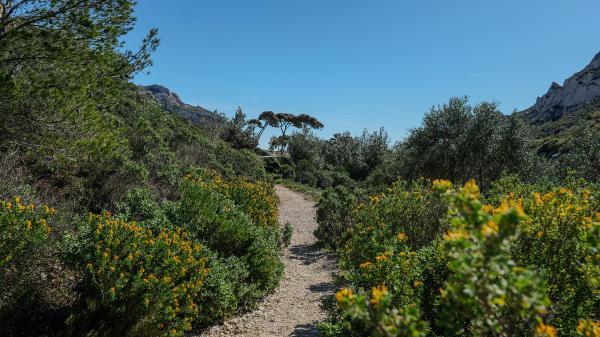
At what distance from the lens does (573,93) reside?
68125mm

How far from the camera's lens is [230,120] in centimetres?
4256

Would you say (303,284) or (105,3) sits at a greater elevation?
(105,3)

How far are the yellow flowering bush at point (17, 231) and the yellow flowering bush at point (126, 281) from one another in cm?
45

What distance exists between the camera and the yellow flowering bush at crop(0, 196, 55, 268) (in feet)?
12.9

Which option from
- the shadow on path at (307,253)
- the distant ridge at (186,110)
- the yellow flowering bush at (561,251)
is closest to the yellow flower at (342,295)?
the yellow flowering bush at (561,251)

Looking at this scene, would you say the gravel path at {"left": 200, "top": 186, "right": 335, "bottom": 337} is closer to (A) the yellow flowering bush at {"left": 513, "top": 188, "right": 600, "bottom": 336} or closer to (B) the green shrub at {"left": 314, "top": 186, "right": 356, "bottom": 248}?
(B) the green shrub at {"left": 314, "top": 186, "right": 356, "bottom": 248}

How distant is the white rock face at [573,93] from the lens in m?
66.1

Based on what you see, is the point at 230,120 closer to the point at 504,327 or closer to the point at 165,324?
the point at 165,324

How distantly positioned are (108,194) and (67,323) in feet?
14.8

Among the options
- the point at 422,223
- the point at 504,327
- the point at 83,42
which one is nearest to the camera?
the point at 504,327

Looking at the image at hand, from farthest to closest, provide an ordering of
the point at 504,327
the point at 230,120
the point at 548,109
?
the point at 548,109 < the point at 230,120 < the point at 504,327

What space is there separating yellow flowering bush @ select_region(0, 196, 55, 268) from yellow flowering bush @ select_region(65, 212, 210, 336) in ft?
1.48

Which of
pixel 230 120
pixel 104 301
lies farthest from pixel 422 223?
pixel 230 120

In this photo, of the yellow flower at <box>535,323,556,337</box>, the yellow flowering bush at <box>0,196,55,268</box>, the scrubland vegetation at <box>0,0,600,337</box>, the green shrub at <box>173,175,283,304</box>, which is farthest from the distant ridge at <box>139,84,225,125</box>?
the yellow flower at <box>535,323,556,337</box>
